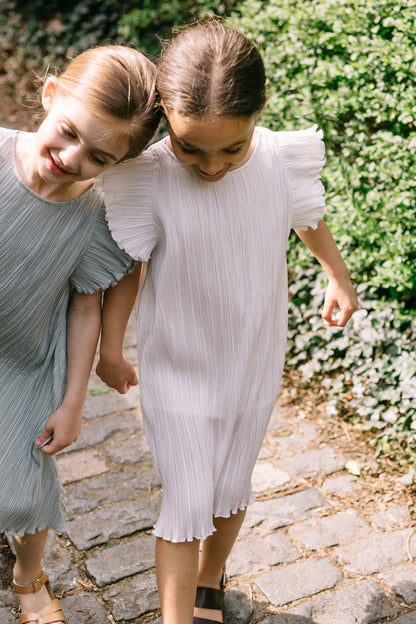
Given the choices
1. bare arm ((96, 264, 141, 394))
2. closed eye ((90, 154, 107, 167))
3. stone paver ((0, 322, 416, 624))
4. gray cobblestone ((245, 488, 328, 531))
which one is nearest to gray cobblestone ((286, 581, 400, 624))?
stone paver ((0, 322, 416, 624))

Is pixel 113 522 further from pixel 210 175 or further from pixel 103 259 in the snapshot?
pixel 210 175

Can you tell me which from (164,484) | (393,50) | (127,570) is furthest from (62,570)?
(393,50)

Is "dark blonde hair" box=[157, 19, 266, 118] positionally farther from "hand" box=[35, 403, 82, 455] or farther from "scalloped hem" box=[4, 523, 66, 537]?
"scalloped hem" box=[4, 523, 66, 537]

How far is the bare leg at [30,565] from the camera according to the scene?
6.94 ft

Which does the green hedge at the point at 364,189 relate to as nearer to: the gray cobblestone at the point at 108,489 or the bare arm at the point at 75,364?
the gray cobblestone at the point at 108,489

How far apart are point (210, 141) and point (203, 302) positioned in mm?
453

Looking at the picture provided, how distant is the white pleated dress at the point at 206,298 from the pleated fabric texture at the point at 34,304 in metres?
0.11

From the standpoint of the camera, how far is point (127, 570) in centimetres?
247

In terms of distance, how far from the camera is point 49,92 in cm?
182

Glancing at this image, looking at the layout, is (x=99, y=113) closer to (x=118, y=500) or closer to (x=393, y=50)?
(x=118, y=500)

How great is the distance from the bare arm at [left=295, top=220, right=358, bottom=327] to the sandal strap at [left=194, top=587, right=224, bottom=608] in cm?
95

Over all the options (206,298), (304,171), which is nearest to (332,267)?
(304,171)

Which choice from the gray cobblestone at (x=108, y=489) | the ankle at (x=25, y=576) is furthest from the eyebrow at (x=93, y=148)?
the gray cobblestone at (x=108, y=489)

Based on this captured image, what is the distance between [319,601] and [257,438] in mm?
731
